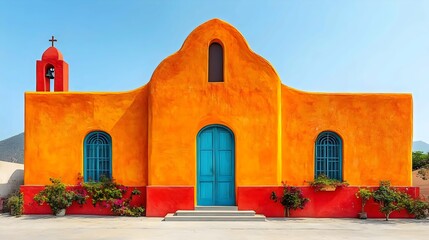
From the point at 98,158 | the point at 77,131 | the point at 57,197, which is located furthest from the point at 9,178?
the point at 98,158

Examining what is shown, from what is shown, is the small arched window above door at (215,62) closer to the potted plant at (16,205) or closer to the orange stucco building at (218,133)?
the orange stucco building at (218,133)

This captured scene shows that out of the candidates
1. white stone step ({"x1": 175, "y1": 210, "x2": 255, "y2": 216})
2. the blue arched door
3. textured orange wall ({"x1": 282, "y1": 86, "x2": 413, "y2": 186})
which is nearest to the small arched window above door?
the blue arched door

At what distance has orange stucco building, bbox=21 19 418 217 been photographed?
45.8ft

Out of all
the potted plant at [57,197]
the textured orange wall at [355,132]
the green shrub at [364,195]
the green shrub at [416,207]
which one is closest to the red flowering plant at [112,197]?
the potted plant at [57,197]

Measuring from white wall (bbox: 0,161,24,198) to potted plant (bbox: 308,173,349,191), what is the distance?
36.9 feet

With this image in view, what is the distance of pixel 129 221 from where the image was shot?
1291 centimetres

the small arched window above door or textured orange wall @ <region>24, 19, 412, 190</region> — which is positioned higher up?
the small arched window above door

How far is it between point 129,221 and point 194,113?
4.11m

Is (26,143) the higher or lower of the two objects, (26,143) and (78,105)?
the lower

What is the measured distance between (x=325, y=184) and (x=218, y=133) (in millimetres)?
4010

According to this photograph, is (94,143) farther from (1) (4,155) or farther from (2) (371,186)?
(1) (4,155)

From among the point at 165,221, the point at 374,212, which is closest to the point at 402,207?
the point at 374,212

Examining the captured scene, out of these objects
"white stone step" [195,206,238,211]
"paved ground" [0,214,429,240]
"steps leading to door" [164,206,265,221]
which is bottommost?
"paved ground" [0,214,429,240]

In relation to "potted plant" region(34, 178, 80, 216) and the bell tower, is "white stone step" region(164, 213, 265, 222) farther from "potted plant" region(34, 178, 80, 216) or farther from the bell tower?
the bell tower
